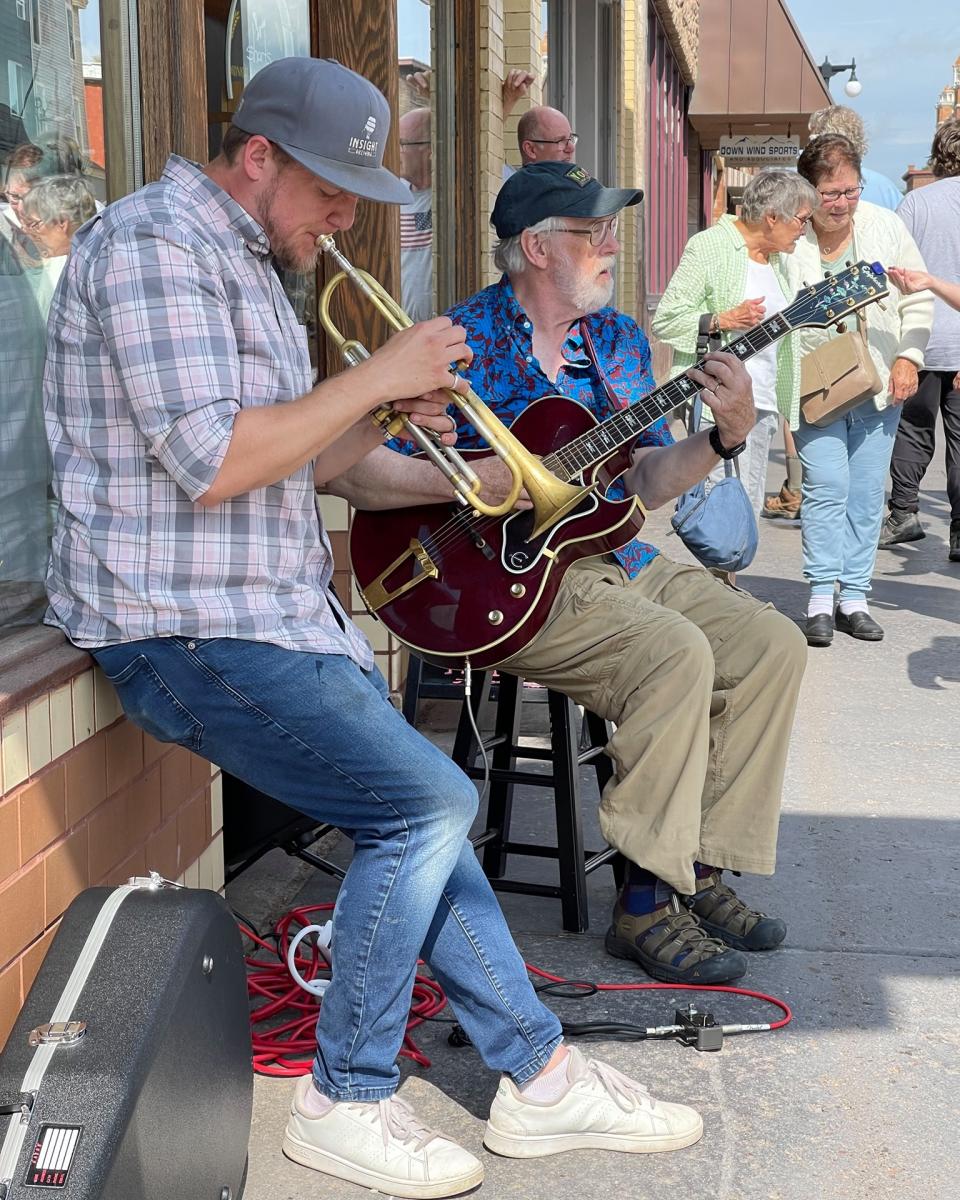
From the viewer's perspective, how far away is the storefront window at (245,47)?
155 inches

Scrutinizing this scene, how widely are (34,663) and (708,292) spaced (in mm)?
4123

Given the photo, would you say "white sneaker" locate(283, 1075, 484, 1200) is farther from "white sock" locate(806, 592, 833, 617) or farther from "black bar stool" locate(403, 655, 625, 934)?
"white sock" locate(806, 592, 833, 617)

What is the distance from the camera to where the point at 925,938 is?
346cm

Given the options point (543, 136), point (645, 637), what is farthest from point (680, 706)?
point (543, 136)

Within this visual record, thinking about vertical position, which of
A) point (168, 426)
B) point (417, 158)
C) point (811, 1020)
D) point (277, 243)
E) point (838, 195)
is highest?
point (417, 158)

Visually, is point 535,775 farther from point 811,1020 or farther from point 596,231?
point 596,231

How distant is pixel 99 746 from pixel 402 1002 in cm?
65

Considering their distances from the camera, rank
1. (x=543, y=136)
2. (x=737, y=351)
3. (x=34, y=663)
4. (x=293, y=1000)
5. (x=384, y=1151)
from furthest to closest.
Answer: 1. (x=543, y=136)
2. (x=737, y=351)
3. (x=293, y=1000)
4. (x=384, y=1151)
5. (x=34, y=663)

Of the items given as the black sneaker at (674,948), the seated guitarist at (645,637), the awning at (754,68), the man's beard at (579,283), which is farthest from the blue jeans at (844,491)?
the awning at (754,68)

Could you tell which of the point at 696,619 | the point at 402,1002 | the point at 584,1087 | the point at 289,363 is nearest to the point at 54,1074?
the point at 402,1002

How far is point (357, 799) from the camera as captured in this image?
2.43 metres

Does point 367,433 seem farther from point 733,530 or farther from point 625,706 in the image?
point 733,530

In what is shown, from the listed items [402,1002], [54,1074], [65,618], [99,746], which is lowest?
[402,1002]

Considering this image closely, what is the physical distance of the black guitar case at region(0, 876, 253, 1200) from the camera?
1767 millimetres
